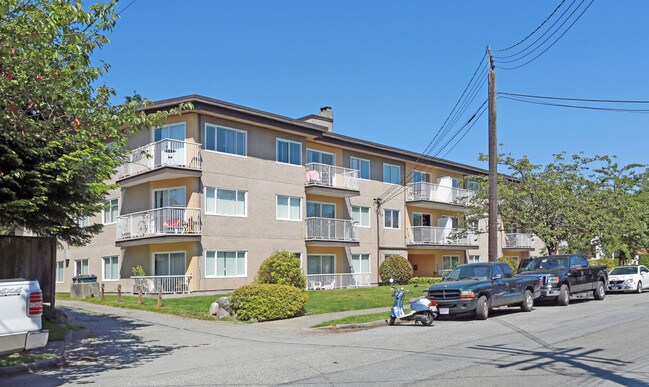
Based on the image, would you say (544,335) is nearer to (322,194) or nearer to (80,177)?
(80,177)

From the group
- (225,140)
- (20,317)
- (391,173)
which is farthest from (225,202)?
(20,317)

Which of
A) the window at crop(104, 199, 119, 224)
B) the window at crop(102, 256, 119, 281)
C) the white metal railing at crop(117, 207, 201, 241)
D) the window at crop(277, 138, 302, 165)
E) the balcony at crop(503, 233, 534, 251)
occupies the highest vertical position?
the window at crop(277, 138, 302, 165)

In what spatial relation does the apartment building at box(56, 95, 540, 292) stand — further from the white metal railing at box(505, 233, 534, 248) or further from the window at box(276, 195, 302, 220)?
the white metal railing at box(505, 233, 534, 248)

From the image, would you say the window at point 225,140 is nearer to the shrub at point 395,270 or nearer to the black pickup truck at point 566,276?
the shrub at point 395,270

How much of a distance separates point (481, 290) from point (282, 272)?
33.2 ft

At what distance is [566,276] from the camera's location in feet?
75.6

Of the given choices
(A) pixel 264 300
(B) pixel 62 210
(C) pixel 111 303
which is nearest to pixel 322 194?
(C) pixel 111 303

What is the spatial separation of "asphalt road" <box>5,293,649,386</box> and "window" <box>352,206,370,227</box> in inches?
757

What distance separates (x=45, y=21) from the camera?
31.2 ft

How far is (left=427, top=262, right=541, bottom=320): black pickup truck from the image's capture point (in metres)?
17.7

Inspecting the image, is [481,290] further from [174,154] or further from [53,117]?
[174,154]

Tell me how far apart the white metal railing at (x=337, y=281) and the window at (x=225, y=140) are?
7.73 meters

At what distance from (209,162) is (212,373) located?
64.2ft

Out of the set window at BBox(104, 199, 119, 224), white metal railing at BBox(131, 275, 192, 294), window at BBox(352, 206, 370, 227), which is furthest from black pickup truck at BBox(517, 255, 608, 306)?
window at BBox(104, 199, 119, 224)
